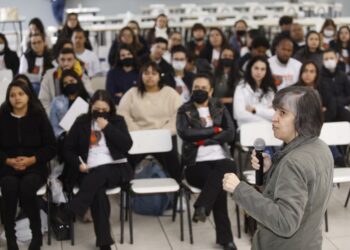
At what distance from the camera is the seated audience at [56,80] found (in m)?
5.01

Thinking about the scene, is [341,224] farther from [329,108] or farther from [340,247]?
[329,108]

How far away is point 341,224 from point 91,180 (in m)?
1.91

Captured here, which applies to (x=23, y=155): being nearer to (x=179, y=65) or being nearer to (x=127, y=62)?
(x=127, y=62)

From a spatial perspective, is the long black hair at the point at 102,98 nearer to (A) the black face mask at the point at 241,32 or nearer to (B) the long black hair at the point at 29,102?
(B) the long black hair at the point at 29,102

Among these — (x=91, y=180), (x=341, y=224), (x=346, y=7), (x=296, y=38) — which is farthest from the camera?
(x=346, y=7)

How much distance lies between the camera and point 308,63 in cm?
499

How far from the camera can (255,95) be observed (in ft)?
15.8

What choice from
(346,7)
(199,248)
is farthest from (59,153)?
(346,7)

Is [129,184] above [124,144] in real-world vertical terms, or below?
below

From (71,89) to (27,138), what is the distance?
29.1 inches

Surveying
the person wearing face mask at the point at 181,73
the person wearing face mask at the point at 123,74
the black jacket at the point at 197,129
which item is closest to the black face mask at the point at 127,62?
the person wearing face mask at the point at 123,74

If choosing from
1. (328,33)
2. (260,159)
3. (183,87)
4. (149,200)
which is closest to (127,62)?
(183,87)

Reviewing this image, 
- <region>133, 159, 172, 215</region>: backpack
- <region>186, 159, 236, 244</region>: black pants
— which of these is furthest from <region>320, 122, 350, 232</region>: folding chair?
<region>133, 159, 172, 215</region>: backpack

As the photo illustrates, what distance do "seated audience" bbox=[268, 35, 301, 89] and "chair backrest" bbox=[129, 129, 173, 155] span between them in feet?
5.90
